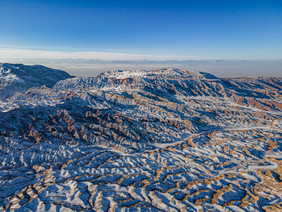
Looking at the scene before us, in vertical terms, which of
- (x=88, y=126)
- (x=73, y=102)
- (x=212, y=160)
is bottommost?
(x=212, y=160)

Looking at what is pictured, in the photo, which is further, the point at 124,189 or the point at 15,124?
the point at 15,124

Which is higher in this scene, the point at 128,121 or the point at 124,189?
the point at 128,121

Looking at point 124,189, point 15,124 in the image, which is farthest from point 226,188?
point 15,124

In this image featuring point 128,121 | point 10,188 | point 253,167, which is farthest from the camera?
point 128,121

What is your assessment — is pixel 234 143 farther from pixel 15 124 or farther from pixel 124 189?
pixel 15 124

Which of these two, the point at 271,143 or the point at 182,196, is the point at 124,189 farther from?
the point at 271,143

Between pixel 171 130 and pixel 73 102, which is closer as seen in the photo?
pixel 171 130

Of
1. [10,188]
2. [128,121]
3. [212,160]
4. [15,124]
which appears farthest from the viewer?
[128,121]

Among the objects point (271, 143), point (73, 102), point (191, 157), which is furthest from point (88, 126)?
point (271, 143)

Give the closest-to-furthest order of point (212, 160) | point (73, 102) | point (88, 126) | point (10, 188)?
point (10, 188), point (212, 160), point (88, 126), point (73, 102)

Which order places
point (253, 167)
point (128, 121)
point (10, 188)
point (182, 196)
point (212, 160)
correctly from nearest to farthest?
1. point (182, 196)
2. point (10, 188)
3. point (253, 167)
4. point (212, 160)
5. point (128, 121)
